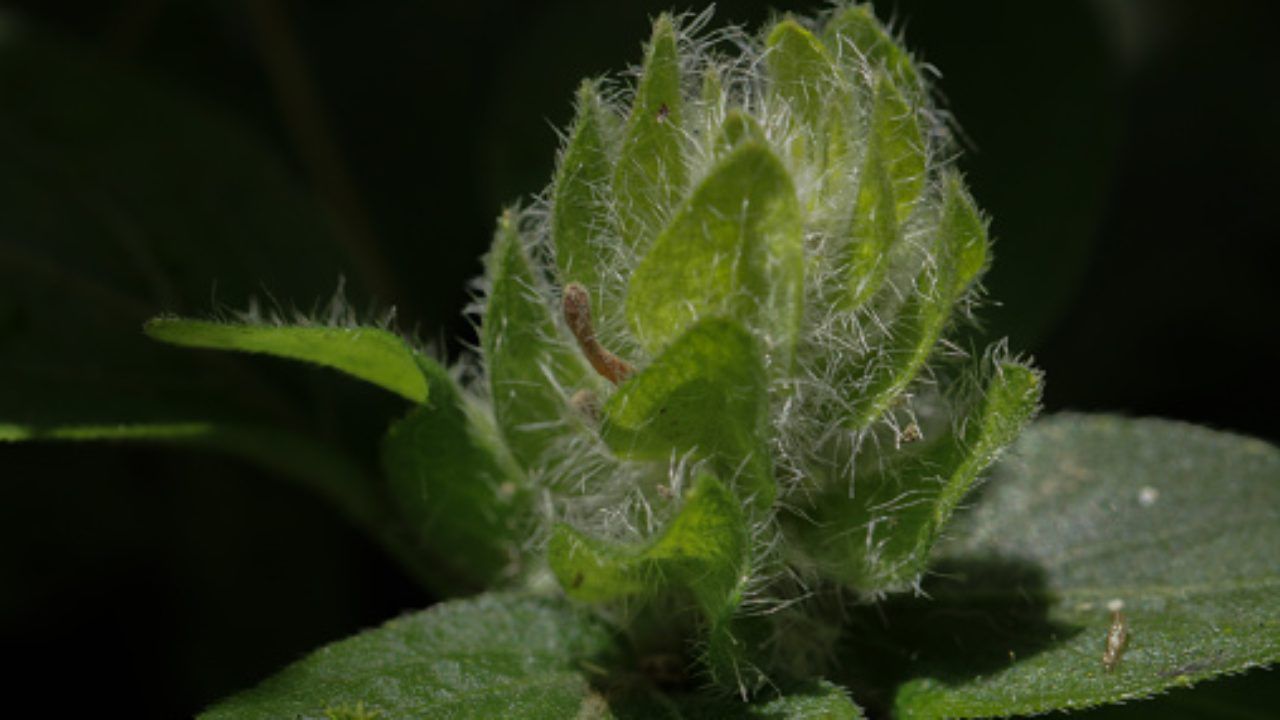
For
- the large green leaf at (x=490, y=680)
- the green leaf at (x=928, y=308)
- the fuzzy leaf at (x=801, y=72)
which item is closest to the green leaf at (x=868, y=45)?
the fuzzy leaf at (x=801, y=72)

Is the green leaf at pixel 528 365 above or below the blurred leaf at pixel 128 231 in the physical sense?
below

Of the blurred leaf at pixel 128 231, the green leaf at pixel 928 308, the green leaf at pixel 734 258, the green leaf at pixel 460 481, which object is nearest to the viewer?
the green leaf at pixel 734 258

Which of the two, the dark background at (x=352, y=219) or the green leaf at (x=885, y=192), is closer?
the green leaf at (x=885, y=192)

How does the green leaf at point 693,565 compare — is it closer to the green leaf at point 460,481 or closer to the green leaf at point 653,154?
the green leaf at point 460,481

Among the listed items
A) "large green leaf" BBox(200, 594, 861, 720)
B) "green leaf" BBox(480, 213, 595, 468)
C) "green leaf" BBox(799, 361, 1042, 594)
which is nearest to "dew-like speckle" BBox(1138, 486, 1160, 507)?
"green leaf" BBox(799, 361, 1042, 594)

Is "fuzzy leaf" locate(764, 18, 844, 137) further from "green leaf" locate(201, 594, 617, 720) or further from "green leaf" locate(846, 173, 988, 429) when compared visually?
"green leaf" locate(201, 594, 617, 720)

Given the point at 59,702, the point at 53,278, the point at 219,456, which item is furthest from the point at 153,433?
the point at 219,456

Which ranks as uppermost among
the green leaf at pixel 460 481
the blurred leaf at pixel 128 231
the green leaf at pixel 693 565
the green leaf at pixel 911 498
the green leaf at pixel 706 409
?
the blurred leaf at pixel 128 231

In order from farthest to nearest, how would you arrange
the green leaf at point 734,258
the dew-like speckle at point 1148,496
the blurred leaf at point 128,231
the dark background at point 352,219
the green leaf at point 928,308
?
the dark background at point 352,219, the blurred leaf at point 128,231, the dew-like speckle at point 1148,496, the green leaf at point 928,308, the green leaf at point 734,258
